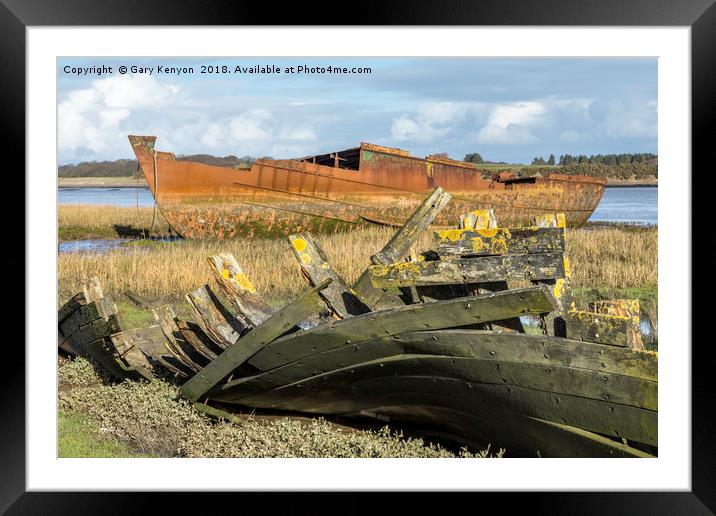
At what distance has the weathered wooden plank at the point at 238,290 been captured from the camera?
22.9 feet

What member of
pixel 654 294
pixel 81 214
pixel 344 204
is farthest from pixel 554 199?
pixel 81 214

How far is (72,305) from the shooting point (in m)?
7.14

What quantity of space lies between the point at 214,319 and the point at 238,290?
1.29 feet

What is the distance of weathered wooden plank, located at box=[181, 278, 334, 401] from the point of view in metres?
5.17

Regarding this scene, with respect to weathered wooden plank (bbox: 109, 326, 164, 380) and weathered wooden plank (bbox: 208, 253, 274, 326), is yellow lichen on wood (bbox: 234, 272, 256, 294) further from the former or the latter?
weathered wooden plank (bbox: 109, 326, 164, 380)

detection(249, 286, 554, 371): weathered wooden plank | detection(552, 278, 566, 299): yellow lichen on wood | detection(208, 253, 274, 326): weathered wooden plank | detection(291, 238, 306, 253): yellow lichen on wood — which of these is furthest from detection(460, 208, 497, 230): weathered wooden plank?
detection(208, 253, 274, 326): weathered wooden plank

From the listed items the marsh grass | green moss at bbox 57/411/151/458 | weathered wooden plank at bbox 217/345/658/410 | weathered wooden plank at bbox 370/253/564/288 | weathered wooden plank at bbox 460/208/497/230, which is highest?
the marsh grass

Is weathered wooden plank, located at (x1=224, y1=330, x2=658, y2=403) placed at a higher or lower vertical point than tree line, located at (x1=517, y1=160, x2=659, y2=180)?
Result: lower

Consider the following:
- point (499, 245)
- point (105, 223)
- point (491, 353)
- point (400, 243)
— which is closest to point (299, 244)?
point (400, 243)

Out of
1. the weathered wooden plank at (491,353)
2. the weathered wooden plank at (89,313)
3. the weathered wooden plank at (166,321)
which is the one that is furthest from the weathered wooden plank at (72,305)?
the weathered wooden plank at (491,353)

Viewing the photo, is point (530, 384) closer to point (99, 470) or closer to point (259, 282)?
point (99, 470)

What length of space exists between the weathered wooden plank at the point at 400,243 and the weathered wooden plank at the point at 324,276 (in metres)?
0.19

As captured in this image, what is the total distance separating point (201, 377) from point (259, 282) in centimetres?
703
